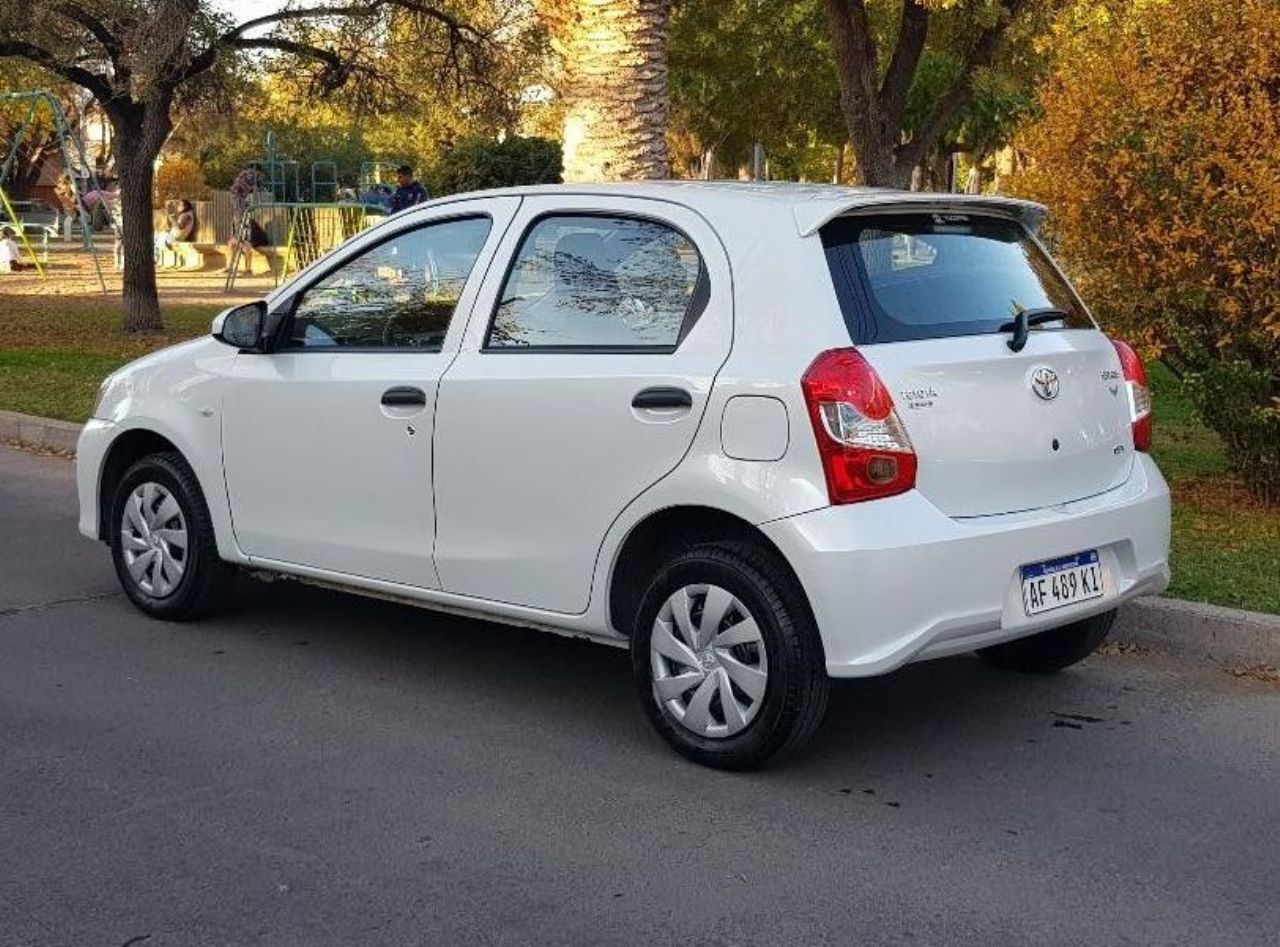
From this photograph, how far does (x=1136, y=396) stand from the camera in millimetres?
5598

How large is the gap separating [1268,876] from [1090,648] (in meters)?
1.74

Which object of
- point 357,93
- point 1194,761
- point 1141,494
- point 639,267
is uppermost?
point 357,93

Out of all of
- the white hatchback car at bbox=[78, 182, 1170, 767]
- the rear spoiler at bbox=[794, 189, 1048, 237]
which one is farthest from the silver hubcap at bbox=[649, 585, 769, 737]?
the rear spoiler at bbox=[794, 189, 1048, 237]

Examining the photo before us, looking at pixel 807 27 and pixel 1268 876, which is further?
pixel 807 27

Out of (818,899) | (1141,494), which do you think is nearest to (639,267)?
(1141,494)

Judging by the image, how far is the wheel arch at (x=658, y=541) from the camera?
4.89m

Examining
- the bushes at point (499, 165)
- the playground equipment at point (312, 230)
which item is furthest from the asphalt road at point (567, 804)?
the bushes at point (499, 165)

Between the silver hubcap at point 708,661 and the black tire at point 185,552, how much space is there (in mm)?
2242

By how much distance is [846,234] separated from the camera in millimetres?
5000

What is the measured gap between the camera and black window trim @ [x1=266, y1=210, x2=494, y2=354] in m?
5.68

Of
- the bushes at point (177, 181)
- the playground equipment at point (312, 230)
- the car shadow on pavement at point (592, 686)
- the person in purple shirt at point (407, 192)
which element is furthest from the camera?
the bushes at point (177, 181)

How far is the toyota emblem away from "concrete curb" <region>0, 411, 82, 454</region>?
7768mm

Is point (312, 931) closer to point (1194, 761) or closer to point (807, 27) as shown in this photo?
point (1194, 761)

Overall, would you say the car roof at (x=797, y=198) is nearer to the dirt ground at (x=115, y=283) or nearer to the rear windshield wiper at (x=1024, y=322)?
the rear windshield wiper at (x=1024, y=322)
